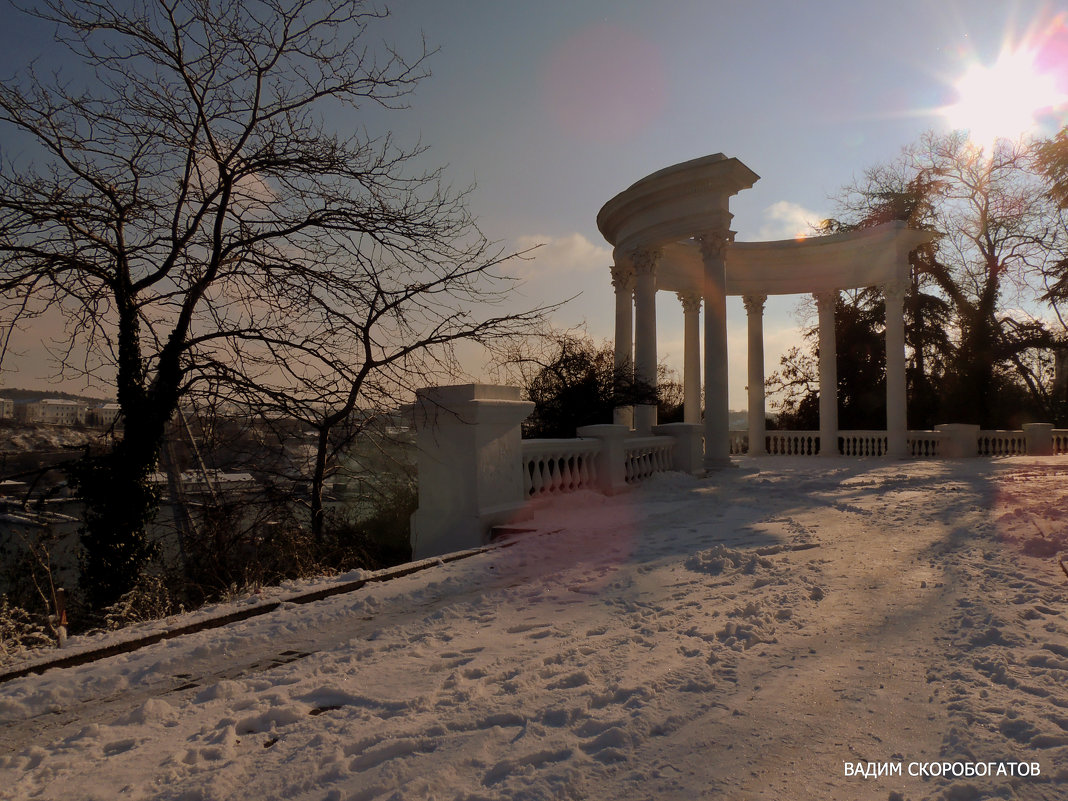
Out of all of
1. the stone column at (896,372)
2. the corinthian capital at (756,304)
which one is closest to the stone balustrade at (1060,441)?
the stone column at (896,372)

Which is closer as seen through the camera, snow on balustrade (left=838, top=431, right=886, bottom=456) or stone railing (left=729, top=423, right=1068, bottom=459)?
stone railing (left=729, top=423, right=1068, bottom=459)

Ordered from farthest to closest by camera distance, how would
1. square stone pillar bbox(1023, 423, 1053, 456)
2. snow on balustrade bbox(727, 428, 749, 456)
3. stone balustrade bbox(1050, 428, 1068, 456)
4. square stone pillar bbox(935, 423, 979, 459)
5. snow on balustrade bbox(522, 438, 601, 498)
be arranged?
snow on balustrade bbox(727, 428, 749, 456) < stone balustrade bbox(1050, 428, 1068, 456) < square stone pillar bbox(1023, 423, 1053, 456) < square stone pillar bbox(935, 423, 979, 459) < snow on balustrade bbox(522, 438, 601, 498)

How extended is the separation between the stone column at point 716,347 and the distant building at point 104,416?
13.7 metres

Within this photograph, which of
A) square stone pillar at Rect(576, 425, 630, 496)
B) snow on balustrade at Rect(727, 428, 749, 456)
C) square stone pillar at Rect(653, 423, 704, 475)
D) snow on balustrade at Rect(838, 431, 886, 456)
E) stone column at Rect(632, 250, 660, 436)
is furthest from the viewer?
snow on balustrade at Rect(727, 428, 749, 456)

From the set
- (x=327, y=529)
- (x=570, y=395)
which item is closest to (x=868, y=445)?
(x=570, y=395)

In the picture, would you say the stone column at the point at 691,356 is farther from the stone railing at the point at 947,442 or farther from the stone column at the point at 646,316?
the stone column at the point at 646,316

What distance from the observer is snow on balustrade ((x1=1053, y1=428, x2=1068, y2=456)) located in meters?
27.0

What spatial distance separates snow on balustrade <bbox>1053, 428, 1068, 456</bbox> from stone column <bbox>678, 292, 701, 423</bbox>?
626 inches

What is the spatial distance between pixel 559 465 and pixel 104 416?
687cm

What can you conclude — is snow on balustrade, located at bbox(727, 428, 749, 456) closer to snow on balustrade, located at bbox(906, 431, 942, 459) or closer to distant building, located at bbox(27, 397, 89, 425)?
snow on balustrade, located at bbox(906, 431, 942, 459)

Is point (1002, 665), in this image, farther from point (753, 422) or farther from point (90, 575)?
point (753, 422)

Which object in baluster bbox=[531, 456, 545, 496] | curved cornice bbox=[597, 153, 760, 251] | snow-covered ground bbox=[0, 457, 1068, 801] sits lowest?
snow-covered ground bbox=[0, 457, 1068, 801]

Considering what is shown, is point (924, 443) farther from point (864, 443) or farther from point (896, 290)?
point (896, 290)

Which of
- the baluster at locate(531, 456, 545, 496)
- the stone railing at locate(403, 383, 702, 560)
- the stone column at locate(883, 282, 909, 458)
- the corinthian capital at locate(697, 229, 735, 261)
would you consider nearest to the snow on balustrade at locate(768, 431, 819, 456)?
the stone column at locate(883, 282, 909, 458)
